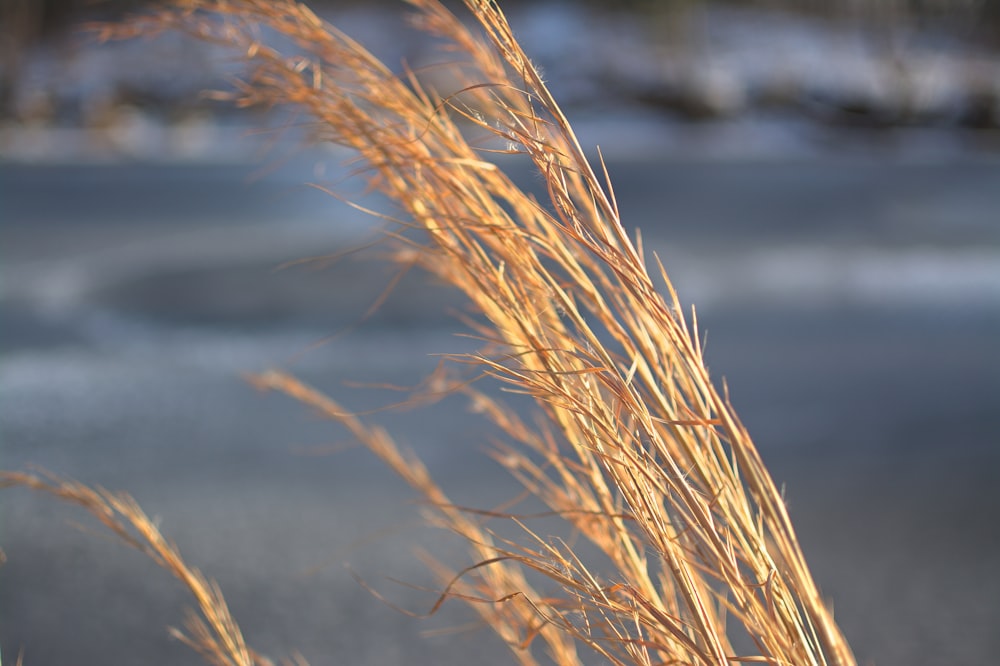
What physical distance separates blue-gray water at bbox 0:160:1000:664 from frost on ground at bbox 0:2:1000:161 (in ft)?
5.83

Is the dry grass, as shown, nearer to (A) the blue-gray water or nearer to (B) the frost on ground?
(A) the blue-gray water

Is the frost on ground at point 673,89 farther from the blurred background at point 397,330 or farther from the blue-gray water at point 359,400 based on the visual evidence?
the blue-gray water at point 359,400

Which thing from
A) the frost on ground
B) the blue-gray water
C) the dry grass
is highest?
the dry grass

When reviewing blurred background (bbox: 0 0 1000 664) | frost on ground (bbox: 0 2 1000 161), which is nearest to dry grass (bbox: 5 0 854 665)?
blurred background (bbox: 0 0 1000 664)

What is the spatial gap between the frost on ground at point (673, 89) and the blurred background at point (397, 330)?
0.13ft

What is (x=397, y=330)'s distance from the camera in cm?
337

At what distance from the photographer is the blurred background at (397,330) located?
160cm

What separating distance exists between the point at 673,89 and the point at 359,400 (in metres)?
6.07

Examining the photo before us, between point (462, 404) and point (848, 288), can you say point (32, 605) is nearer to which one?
point (462, 404)

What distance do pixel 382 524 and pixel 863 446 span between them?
1113 mm

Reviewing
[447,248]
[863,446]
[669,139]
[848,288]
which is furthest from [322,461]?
[669,139]

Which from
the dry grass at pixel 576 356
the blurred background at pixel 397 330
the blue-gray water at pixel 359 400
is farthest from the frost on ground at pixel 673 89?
the dry grass at pixel 576 356

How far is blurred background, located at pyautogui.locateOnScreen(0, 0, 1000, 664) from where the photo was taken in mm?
1599

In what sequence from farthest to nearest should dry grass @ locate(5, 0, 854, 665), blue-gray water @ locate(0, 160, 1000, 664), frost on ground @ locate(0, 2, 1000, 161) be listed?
frost on ground @ locate(0, 2, 1000, 161) → blue-gray water @ locate(0, 160, 1000, 664) → dry grass @ locate(5, 0, 854, 665)
